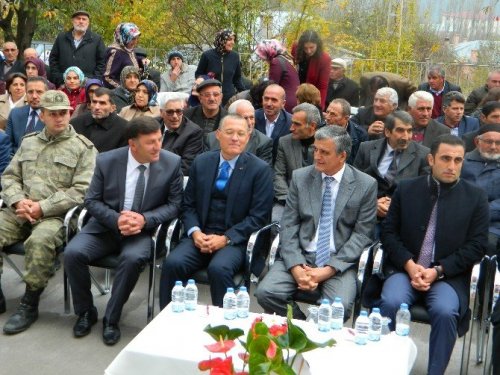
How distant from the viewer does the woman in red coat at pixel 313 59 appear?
7918 mm

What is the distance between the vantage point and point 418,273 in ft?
14.7

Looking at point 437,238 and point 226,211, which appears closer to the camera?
point 437,238

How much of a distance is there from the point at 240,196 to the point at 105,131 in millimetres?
1878

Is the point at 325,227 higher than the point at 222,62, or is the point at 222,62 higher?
the point at 222,62

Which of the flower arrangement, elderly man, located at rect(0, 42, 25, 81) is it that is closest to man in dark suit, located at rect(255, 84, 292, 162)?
the flower arrangement

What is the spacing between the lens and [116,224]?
16.7ft

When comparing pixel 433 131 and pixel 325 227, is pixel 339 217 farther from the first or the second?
pixel 433 131

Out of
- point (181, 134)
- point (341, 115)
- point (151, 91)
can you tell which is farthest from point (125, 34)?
point (341, 115)

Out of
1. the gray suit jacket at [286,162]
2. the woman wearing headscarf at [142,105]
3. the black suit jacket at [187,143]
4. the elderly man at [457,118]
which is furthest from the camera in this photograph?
the woman wearing headscarf at [142,105]

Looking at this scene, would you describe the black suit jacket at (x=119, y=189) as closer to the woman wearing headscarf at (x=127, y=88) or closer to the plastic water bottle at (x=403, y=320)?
the plastic water bottle at (x=403, y=320)

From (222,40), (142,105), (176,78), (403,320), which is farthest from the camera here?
(176,78)

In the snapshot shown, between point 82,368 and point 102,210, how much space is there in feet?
3.70

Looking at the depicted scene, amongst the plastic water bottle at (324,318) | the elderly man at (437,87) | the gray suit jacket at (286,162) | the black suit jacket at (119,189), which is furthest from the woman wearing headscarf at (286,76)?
the plastic water bottle at (324,318)

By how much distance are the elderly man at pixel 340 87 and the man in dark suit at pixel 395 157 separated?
10.4ft
